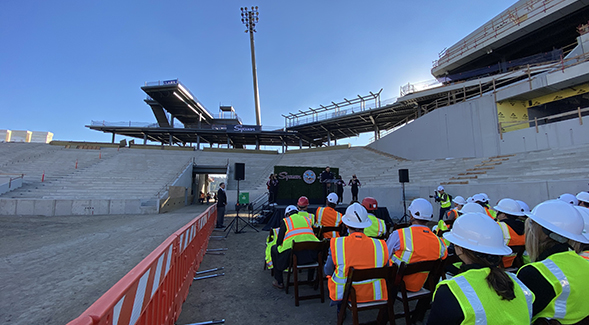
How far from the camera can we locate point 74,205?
42.4 feet

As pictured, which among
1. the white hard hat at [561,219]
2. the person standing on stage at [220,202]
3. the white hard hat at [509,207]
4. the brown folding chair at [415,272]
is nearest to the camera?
the white hard hat at [561,219]

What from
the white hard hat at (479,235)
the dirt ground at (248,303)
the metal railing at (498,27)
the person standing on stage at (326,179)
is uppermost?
the metal railing at (498,27)

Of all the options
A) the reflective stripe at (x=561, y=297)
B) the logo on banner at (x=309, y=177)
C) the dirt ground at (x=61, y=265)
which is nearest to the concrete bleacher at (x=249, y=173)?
the logo on banner at (x=309, y=177)

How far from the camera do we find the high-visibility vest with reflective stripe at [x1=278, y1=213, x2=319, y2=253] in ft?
12.7

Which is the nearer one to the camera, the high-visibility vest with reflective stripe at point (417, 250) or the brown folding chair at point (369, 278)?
the brown folding chair at point (369, 278)

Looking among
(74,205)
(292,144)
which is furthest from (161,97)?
(74,205)

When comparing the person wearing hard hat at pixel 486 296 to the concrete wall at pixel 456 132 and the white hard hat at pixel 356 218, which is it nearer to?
the white hard hat at pixel 356 218

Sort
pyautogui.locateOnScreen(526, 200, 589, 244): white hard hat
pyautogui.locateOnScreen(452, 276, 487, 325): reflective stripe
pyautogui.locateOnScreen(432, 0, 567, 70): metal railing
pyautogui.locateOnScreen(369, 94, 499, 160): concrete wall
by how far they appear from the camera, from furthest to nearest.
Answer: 1. pyautogui.locateOnScreen(432, 0, 567, 70): metal railing
2. pyautogui.locateOnScreen(369, 94, 499, 160): concrete wall
3. pyautogui.locateOnScreen(526, 200, 589, 244): white hard hat
4. pyautogui.locateOnScreen(452, 276, 487, 325): reflective stripe

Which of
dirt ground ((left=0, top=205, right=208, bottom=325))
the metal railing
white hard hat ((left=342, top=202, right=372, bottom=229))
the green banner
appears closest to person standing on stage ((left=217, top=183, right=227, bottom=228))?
dirt ground ((left=0, top=205, right=208, bottom=325))

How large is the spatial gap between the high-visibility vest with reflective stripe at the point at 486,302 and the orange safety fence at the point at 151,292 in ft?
5.53

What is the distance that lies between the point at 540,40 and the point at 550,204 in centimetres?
3097

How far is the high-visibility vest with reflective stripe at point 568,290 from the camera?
1.39 meters

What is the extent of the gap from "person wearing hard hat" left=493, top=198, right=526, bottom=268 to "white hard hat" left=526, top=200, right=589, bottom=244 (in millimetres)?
1731

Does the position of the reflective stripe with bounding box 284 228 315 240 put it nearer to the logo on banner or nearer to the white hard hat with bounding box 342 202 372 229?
the white hard hat with bounding box 342 202 372 229
